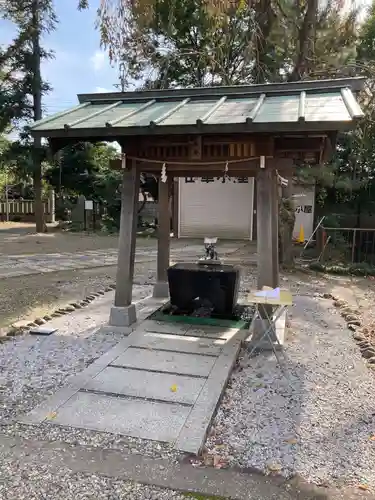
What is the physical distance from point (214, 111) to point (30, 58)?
50.1ft

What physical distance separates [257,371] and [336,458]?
139cm

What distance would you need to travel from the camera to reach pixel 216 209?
1658 centimetres

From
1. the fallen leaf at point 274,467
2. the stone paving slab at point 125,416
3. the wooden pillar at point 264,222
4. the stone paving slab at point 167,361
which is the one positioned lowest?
the fallen leaf at point 274,467

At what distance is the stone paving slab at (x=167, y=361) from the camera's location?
380 cm

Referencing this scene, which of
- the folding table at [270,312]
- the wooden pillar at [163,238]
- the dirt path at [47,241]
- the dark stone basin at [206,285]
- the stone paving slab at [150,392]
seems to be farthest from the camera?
the dirt path at [47,241]

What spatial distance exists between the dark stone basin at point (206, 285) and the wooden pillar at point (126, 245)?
2.45 ft

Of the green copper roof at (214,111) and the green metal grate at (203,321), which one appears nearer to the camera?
the green copper roof at (214,111)

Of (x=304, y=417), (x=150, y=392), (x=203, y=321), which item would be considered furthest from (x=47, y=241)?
(x=304, y=417)

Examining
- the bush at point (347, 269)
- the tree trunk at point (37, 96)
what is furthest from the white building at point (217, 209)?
the bush at point (347, 269)

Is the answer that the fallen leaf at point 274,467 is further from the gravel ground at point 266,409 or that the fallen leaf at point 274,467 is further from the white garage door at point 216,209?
the white garage door at point 216,209

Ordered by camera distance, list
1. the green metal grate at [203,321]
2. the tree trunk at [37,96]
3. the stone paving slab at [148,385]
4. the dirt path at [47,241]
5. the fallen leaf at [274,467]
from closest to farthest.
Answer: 1. the fallen leaf at [274,467]
2. the stone paving slab at [148,385]
3. the green metal grate at [203,321]
4. the dirt path at [47,241]
5. the tree trunk at [37,96]

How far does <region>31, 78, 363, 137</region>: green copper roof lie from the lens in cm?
375

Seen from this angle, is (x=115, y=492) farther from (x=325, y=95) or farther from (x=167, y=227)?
(x=167, y=227)

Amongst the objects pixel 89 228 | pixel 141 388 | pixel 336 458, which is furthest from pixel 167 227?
pixel 89 228
